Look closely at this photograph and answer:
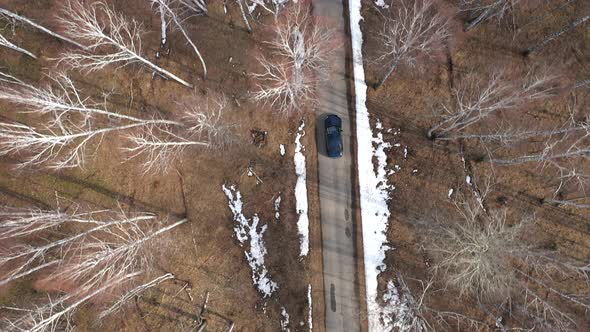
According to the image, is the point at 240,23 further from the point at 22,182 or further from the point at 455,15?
the point at 22,182

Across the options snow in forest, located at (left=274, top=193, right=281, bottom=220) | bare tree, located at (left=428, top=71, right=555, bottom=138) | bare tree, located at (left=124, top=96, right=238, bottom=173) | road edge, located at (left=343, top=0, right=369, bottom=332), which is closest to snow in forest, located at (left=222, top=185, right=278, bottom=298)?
snow in forest, located at (left=274, top=193, right=281, bottom=220)

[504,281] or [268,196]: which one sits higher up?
[268,196]

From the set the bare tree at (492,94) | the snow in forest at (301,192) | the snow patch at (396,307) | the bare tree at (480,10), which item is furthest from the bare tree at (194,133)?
the bare tree at (480,10)

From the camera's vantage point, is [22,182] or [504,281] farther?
[22,182]

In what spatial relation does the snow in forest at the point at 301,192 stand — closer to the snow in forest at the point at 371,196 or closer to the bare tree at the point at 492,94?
the snow in forest at the point at 371,196

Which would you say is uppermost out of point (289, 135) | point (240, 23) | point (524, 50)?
point (240, 23)

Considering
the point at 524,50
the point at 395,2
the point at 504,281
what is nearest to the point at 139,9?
the point at 395,2

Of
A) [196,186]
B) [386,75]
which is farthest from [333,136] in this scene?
[196,186]
